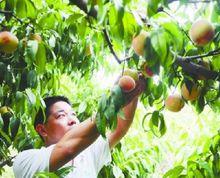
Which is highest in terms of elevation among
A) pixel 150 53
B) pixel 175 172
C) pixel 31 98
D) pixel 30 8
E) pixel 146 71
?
pixel 30 8

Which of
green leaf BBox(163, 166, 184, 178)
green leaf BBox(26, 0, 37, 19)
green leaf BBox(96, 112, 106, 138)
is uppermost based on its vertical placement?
green leaf BBox(26, 0, 37, 19)

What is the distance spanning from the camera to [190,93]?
3.83ft

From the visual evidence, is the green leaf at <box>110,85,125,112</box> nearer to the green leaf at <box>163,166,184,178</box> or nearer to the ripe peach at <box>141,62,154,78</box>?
the ripe peach at <box>141,62,154,78</box>

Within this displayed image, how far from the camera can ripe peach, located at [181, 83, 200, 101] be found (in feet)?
3.82

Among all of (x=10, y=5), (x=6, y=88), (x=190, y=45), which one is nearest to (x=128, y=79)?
(x=190, y=45)

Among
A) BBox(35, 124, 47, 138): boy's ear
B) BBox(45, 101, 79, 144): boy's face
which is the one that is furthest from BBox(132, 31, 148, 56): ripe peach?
BBox(35, 124, 47, 138): boy's ear

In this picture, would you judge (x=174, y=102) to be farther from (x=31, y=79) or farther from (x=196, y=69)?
(x=31, y=79)

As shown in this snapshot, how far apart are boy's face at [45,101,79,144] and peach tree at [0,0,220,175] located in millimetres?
172

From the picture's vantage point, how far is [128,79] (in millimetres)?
1116

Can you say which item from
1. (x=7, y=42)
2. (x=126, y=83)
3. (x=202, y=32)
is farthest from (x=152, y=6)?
(x=7, y=42)

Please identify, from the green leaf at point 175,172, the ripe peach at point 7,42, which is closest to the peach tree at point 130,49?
the ripe peach at point 7,42

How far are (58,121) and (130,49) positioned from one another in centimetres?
84

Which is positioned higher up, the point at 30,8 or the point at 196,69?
the point at 30,8

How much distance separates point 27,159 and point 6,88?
13.4 inches
